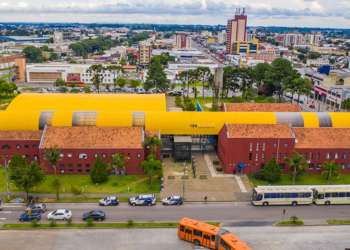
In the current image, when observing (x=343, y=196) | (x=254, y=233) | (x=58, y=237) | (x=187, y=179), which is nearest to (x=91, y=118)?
(x=187, y=179)

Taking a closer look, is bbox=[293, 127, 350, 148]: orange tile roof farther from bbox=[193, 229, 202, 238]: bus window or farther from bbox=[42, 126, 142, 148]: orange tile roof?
bbox=[42, 126, 142, 148]: orange tile roof

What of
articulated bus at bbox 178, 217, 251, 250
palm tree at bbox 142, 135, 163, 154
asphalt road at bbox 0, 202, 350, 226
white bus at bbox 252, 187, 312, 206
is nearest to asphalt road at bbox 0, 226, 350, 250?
articulated bus at bbox 178, 217, 251, 250

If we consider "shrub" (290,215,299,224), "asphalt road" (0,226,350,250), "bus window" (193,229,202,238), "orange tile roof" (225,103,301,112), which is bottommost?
"asphalt road" (0,226,350,250)

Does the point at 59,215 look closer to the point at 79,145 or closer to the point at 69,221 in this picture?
the point at 69,221

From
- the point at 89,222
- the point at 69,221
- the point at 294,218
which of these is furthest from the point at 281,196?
the point at 69,221

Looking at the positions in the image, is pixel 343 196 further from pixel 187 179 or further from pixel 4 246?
pixel 4 246

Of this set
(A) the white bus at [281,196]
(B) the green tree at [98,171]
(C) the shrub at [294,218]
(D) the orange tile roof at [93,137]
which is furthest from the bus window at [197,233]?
(D) the orange tile roof at [93,137]

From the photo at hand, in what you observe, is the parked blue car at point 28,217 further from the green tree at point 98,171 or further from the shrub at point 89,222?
the green tree at point 98,171
